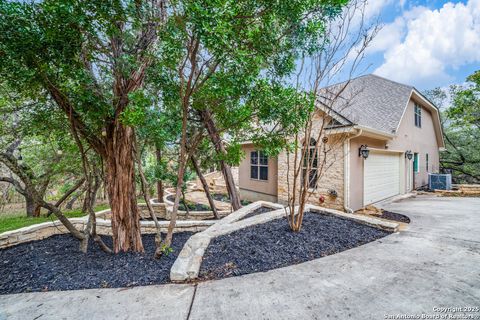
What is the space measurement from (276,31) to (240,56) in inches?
51.4

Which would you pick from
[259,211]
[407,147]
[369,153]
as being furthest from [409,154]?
[259,211]

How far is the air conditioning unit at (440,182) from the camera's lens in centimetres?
1071

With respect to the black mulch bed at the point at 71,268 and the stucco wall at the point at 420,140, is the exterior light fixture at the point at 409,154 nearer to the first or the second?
the stucco wall at the point at 420,140

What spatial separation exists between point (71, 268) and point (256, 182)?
8.25 m

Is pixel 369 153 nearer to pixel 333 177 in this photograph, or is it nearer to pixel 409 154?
pixel 333 177

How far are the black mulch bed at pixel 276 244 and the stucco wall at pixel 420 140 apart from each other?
675cm

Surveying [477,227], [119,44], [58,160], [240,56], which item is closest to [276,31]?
[240,56]

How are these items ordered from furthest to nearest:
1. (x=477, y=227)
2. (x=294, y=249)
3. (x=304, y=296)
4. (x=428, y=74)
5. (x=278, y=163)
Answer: (x=428, y=74), (x=278, y=163), (x=477, y=227), (x=294, y=249), (x=304, y=296)

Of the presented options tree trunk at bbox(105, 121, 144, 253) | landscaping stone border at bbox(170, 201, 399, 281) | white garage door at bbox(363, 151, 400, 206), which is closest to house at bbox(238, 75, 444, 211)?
white garage door at bbox(363, 151, 400, 206)

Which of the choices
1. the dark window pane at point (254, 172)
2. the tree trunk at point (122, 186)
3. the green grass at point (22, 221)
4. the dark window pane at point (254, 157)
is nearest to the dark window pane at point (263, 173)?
the dark window pane at point (254, 172)

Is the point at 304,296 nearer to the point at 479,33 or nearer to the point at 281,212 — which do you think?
the point at 281,212

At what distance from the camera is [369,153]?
7.87 m

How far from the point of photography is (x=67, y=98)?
3168 mm

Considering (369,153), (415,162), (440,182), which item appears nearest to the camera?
(369,153)
